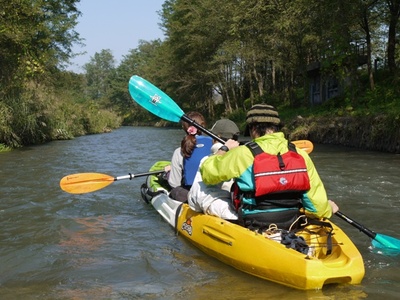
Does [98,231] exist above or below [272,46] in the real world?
below

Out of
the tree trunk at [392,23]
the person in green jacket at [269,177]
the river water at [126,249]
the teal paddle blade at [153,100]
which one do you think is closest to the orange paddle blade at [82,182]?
the river water at [126,249]

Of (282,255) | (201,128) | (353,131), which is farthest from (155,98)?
(353,131)

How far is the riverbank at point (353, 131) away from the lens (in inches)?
421

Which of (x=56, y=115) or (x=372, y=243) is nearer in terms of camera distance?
(x=372, y=243)

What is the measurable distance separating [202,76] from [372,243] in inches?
1142

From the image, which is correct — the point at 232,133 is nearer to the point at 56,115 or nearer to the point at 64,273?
the point at 64,273

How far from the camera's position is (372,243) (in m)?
4.14

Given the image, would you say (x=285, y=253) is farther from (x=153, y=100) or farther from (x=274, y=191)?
(x=153, y=100)

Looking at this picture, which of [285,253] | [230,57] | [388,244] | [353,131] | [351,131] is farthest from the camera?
[230,57]

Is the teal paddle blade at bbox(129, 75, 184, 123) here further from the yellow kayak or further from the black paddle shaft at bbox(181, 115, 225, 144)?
the yellow kayak

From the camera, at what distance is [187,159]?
189 inches

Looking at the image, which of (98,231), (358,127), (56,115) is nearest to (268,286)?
(98,231)

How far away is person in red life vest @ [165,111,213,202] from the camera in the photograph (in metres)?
4.75

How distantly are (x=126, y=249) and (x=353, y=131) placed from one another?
9.63 m
